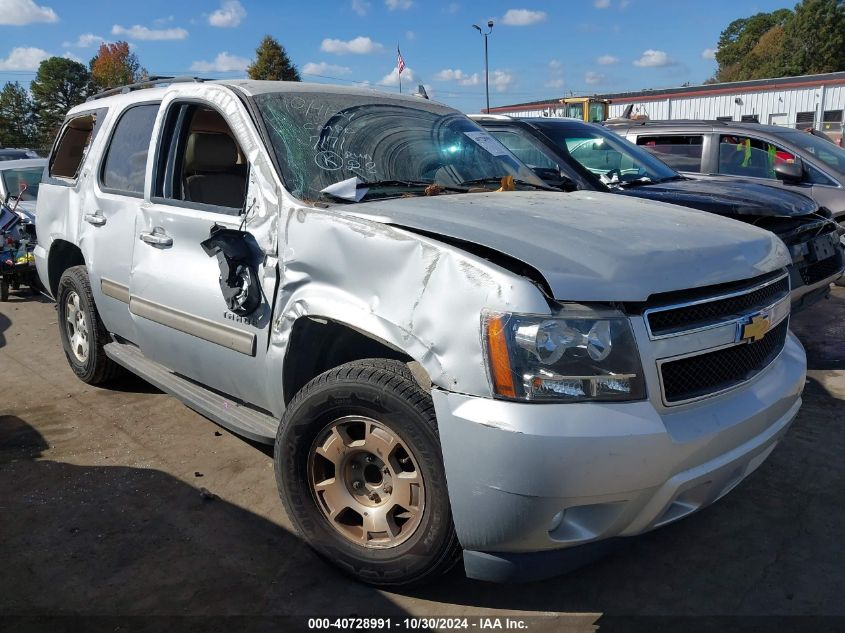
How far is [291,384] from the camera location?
2955mm

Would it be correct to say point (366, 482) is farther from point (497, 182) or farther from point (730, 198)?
point (730, 198)

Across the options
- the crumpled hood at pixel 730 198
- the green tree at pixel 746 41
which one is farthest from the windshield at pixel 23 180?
the green tree at pixel 746 41

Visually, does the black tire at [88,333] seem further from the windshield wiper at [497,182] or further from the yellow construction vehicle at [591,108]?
the yellow construction vehicle at [591,108]

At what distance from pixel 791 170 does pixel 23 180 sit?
10.1 meters

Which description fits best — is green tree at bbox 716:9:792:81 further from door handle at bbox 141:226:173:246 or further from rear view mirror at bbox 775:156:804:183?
door handle at bbox 141:226:173:246

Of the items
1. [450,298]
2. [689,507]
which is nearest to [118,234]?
[450,298]

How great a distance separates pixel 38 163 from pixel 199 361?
898cm

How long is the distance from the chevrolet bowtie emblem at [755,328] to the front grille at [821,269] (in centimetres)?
298

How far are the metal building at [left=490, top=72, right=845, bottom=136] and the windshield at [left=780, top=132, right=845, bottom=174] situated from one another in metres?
20.7

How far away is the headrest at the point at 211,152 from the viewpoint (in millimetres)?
3959

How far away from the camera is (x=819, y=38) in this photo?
59219mm

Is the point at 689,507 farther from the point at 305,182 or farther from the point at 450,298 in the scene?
the point at 305,182

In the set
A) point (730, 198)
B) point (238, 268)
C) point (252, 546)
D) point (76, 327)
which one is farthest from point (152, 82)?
point (730, 198)

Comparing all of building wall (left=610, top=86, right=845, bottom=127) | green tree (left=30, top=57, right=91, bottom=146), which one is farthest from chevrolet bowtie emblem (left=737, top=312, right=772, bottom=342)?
green tree (left=30, top=57, right=91, bottom=146)
